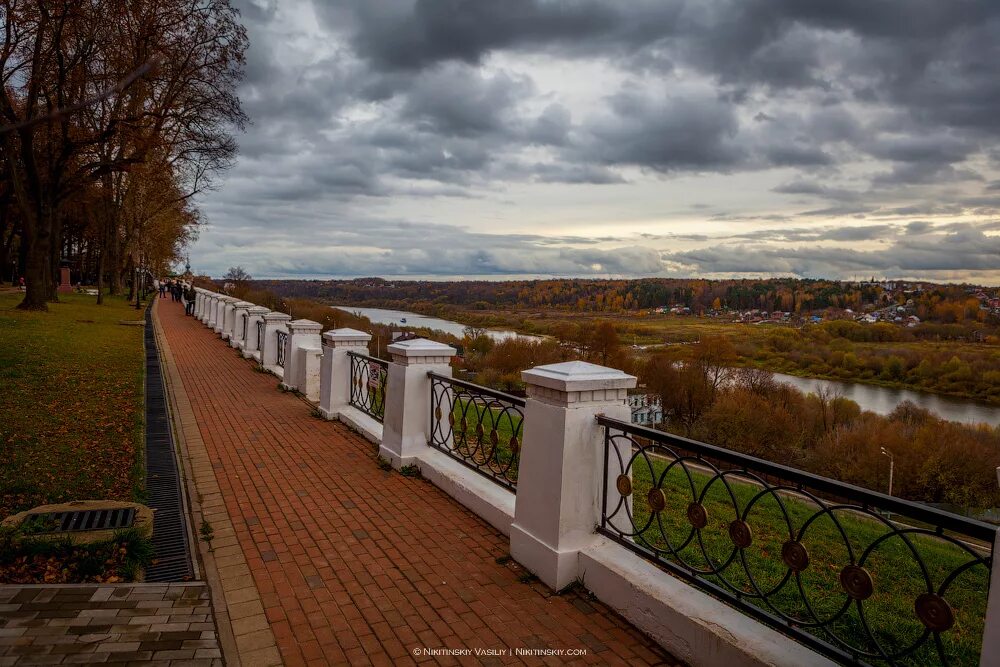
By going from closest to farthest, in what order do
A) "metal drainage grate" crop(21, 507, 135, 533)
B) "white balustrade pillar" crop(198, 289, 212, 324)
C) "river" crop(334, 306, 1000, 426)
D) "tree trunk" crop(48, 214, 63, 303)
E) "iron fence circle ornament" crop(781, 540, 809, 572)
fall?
"iron fence circle ornament" crop(781, 540, 809, 572), "metal drainage grate" crop(21, 507, 135, 533), "tree trunk" crop(48, 214, 63, 303), "white balustrade pillar" crop(198, 289, 212, 324), "river" crop(334, 306, 1000, 426)

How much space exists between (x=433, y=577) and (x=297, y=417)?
5398mm

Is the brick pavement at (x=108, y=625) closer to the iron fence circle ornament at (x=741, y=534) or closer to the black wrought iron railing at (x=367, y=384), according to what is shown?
the iron fence circle ornament at (x=741, y=534)

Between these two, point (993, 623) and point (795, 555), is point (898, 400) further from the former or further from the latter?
point (993, 623)

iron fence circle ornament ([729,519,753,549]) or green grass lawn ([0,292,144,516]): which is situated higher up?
iron fence circle ornament ([729,519,753,549])

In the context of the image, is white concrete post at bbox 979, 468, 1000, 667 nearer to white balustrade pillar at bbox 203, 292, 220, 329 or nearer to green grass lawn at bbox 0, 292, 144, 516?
green grass lawn at bbox 0, 292, 144, 516

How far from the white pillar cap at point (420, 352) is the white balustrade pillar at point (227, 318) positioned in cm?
1375

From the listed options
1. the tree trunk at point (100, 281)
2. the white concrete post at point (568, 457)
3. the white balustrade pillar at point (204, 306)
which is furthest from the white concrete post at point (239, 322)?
the white concrete post at point (568, 457)

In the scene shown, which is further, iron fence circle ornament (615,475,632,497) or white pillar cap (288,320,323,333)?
white pillar cap (288,320,323,333)

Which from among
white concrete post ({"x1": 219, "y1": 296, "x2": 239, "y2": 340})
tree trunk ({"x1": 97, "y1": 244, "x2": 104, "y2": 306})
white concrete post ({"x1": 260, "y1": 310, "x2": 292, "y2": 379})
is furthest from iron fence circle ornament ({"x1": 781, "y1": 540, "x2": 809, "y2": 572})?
tree trunk ({"x1": 97, "y1": 244, "x2": 104, "y2": 306})

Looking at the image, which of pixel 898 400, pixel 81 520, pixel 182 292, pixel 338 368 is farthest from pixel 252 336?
pixel 898 400

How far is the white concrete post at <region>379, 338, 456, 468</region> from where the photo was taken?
622 cm

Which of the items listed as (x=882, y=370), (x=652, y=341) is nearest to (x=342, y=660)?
(x=882, y=370)

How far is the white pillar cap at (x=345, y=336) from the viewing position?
28.0 ft

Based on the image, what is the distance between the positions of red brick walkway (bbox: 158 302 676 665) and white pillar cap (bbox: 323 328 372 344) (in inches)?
73.0
